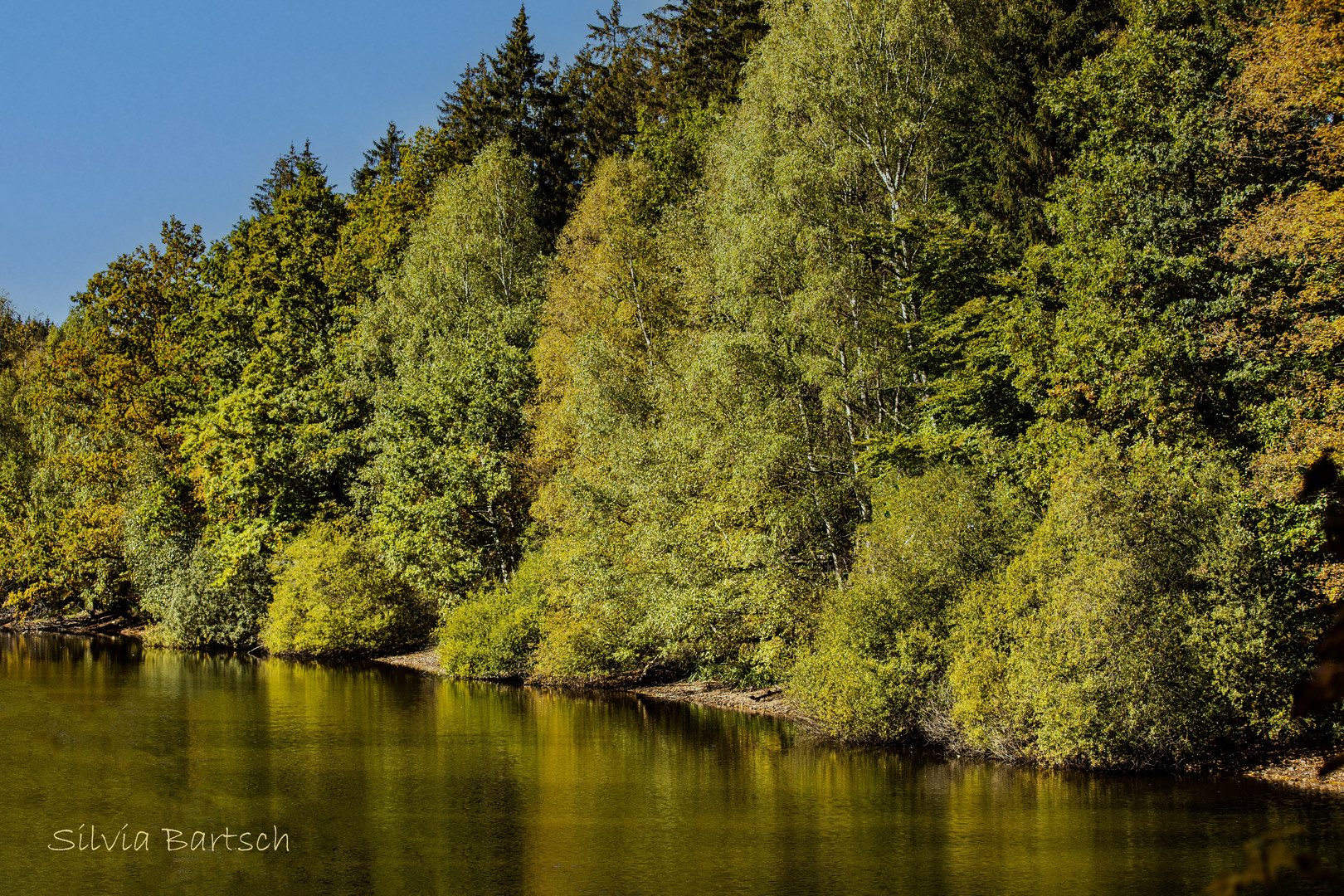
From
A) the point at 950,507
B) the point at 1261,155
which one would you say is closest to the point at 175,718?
the point at 950,507

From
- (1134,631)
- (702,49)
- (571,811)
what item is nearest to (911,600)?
(1134,631)

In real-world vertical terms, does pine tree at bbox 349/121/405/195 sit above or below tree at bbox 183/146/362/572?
above

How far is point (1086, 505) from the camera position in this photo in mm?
21516

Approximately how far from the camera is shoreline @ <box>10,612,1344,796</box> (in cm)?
1980

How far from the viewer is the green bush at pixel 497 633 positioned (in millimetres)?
37594

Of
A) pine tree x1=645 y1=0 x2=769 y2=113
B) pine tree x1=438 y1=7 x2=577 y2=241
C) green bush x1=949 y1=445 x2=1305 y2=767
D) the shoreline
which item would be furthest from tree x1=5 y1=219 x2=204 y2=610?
green bush x1=949 y1=445 x2=1305 y2=767

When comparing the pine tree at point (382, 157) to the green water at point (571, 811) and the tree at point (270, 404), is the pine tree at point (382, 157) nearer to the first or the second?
the tree at point (270, 404)

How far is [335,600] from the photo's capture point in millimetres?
43938

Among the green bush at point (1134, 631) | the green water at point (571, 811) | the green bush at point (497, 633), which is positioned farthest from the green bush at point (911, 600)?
the green bush at point (497, 633)

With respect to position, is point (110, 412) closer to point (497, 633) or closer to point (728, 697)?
point (497, 633)

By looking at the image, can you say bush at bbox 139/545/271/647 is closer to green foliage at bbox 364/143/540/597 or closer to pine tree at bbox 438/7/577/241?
green foliage at bbox 364/143/540/597

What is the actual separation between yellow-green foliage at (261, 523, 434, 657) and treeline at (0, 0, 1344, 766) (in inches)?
8.1

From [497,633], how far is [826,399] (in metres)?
16.0
